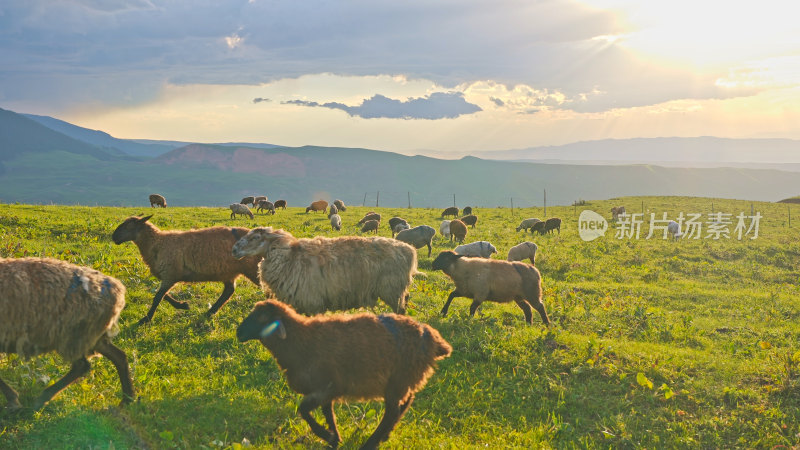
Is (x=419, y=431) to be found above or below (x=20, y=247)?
below

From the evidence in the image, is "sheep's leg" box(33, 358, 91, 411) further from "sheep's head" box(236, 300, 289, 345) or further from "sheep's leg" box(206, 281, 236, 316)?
"sheep's leg" box(206, 281, 236, 316)

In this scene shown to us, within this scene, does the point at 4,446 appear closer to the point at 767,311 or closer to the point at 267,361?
the point at 267,361

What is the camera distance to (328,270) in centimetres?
930

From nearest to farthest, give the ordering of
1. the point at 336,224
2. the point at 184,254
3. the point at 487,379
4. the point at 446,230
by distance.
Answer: the point at 487,379
the point at 184,254
the point at 446,230
the point at 336,224

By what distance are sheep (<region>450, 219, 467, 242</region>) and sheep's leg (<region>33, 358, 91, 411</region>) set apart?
21368mm

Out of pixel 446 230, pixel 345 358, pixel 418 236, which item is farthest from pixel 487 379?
pixel 446 230

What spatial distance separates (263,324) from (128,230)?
5771 millimetres

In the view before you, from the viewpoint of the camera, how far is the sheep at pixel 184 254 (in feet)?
32.1

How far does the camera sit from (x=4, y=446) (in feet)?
17.1

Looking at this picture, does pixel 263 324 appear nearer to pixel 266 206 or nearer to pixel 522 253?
pixel 522 253

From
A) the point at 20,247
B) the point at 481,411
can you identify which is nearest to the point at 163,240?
the point at 20,247

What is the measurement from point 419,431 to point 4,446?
4.82m

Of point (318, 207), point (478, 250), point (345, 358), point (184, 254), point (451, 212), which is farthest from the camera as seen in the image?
point (318, 207)

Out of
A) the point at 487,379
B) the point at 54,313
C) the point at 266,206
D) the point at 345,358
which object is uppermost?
the point at 54,313
